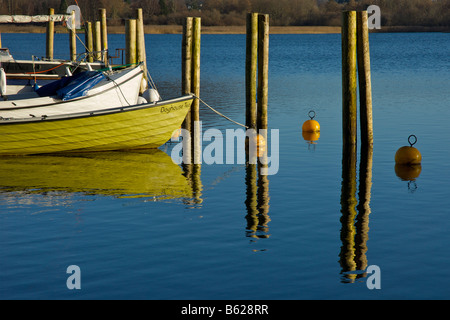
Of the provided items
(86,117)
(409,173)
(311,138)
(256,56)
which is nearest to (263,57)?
(256,56)

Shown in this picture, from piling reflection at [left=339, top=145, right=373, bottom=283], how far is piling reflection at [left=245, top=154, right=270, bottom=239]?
1.46m

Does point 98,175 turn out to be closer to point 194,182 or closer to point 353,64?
point 194,182

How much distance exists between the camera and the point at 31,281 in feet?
32.6

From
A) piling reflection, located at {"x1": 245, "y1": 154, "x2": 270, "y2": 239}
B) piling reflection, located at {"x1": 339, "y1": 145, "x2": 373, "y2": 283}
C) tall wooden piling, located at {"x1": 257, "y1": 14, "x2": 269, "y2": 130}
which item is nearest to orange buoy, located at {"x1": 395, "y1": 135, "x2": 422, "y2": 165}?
piling reflection, located at {"x1": 339, "y1": 145, "x2": 373, "y2": 283}

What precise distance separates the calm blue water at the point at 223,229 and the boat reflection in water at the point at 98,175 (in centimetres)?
4

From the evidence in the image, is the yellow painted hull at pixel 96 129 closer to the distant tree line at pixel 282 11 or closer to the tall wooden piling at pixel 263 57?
the tall wooden piling at pixel 263 57

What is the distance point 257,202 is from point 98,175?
4.75 metres

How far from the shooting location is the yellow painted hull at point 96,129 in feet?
61.3

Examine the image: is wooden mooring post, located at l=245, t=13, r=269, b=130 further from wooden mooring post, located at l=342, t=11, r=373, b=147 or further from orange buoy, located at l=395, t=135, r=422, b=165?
orange buoy, located at l=395, t=135, r=422, b=165

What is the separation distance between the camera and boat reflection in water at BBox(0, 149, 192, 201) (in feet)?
50.7

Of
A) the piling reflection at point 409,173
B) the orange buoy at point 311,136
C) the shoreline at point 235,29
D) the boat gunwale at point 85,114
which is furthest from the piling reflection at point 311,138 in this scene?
the shoreline at point 235,29

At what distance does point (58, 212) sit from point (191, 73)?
29.8ft
